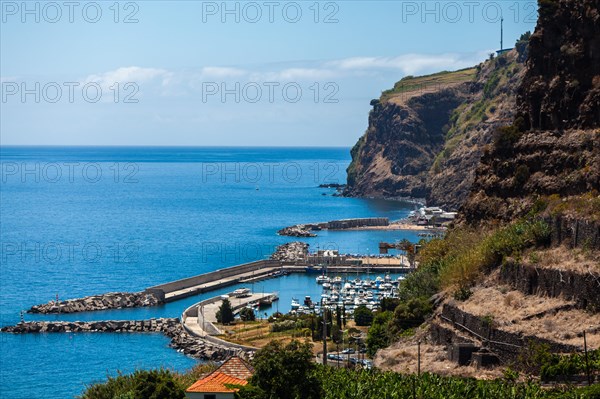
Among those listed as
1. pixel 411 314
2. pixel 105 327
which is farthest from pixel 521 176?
pixel 105 327

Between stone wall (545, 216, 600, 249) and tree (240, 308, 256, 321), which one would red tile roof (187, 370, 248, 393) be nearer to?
stone wall (545, 216, 600, 249)

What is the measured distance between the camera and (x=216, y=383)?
153 ft

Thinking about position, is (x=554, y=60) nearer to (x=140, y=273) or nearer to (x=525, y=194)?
(x=525, y=194)

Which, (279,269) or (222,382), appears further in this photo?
(279,269)

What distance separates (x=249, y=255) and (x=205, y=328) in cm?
7028

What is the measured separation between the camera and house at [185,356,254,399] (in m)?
45.9

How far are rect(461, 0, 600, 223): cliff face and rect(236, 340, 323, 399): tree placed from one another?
1067 inches

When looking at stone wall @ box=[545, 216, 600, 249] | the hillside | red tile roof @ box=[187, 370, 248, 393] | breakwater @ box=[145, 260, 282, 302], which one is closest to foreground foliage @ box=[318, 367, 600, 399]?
the hillside

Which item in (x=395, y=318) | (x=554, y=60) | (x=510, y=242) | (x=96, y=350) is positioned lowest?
(x=96, y=350)

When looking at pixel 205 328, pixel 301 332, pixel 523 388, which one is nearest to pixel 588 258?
pixel 523 388

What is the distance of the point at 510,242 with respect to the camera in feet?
204

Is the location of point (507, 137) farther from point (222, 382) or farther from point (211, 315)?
point (211, 315)

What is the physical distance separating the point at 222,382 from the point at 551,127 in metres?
36.5

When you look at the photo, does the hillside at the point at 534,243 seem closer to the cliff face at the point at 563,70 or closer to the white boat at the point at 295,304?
the cliff face at the point at 563,70
